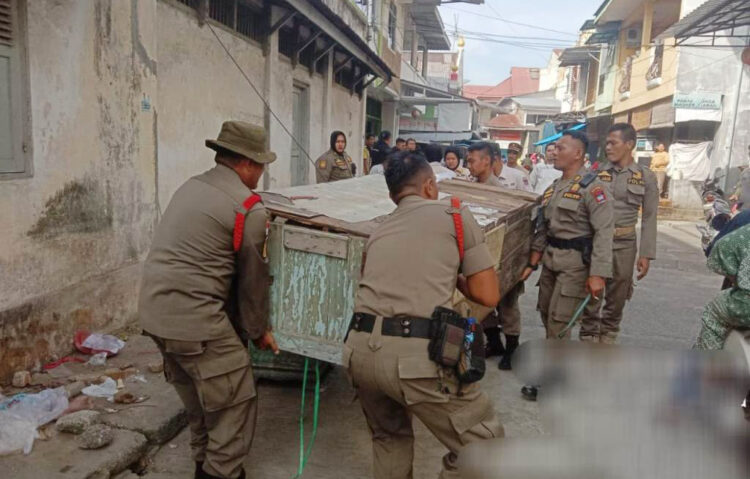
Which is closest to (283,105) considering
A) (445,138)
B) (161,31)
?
(161,31)

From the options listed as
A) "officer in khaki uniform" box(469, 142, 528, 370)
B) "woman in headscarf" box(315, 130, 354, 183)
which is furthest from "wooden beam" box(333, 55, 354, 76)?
"officer in khaki uniform" box(469, 142, 528, 370)

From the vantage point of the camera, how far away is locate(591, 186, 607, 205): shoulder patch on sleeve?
3.88 m

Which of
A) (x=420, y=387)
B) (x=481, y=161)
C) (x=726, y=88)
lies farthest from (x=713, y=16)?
(x=420, y=387)

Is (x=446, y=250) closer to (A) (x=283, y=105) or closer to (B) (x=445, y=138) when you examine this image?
(A) (x=283, y=105)

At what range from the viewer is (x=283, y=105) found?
28.8 feet

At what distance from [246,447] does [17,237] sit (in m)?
2.04

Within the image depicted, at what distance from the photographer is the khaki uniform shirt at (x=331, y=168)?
7.46m

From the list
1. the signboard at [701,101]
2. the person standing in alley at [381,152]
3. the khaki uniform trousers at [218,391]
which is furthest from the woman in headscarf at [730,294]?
the signboard at [701,101]

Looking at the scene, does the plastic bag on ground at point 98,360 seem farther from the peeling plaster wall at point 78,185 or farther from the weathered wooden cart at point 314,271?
the weathered wooden cart at point 314,271

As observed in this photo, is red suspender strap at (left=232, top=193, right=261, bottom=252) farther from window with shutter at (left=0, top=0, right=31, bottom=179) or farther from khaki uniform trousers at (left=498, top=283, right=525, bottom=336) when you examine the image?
khaki uniform trousers at (left=498, top=283, right=525, bottom=336)

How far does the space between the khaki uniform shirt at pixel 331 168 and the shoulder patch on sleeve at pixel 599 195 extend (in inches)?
160

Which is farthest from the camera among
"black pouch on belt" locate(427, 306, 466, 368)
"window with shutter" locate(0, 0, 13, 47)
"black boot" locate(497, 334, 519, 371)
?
"black boot" locate(497, 334, 519, 371)

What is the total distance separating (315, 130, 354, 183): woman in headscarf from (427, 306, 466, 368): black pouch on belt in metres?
5.38

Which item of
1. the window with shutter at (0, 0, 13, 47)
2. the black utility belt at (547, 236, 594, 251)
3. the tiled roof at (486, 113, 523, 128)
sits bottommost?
the black utility belt at (547, 236, 594, 251)
